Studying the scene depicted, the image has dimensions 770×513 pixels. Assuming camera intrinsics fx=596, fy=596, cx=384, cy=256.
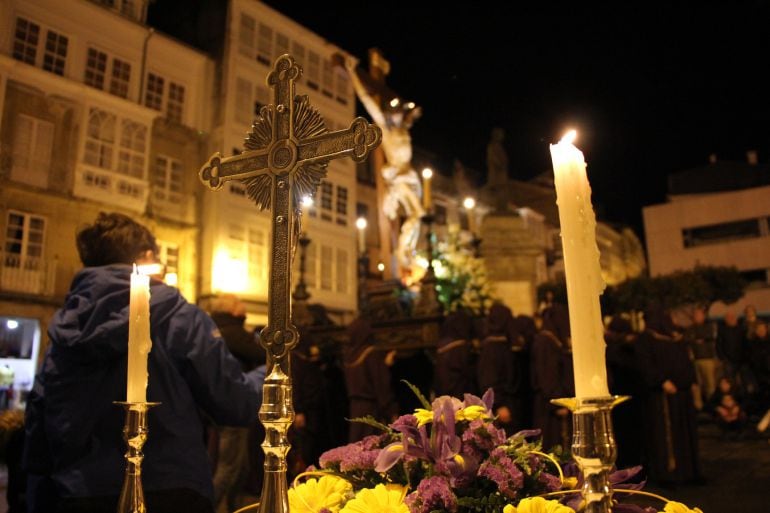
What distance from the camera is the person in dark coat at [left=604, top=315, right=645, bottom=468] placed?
7.52m

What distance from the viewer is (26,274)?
696 inches

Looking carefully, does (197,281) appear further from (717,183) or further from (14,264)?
(717,183)

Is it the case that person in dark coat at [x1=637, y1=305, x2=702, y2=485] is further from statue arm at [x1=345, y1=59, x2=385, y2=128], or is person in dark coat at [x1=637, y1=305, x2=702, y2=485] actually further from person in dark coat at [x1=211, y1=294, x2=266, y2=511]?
statue arm at [x1=345, y1=59, x2=385, y2=128]

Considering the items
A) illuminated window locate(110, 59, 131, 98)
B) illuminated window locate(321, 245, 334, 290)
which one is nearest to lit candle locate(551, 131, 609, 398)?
illuminated window locate(110, 59, 131, 98)

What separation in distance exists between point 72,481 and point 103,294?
2.36ft

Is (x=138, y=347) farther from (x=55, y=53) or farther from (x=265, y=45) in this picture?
(x=265, y=45)

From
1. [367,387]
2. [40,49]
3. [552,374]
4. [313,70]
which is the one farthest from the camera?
[313,70]

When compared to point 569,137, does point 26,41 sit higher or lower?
higher

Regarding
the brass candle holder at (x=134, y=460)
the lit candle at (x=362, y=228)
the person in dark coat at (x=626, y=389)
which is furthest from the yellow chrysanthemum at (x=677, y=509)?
the lit candle at (x=362, y=228)

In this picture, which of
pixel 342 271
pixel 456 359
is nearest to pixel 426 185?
pixel 456 359

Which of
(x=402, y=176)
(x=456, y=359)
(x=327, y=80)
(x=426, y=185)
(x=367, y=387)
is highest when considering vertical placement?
(x=327, y=80)

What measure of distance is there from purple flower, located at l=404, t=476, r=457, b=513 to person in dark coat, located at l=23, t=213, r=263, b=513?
1.30 m

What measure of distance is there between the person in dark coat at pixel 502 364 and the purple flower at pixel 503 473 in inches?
230

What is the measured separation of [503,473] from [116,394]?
5.57ft
